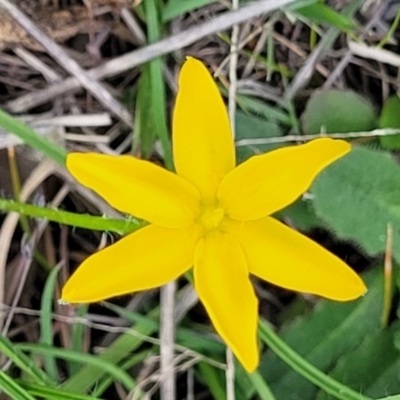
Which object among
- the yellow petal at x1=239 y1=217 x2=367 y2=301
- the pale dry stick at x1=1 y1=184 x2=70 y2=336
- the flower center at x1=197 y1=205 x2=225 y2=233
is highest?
the flower center at x1=197 y1=205 x2=225 y2=233

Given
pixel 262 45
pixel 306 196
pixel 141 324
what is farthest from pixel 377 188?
pixel 141 324

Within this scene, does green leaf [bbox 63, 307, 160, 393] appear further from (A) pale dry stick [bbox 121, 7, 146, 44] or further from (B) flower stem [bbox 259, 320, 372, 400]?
(A) pale dry stick [bbox 121, 7, 146, 44]

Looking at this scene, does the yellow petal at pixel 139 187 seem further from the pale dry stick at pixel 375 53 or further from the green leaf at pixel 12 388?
the pale dry stick at pixel 375 53

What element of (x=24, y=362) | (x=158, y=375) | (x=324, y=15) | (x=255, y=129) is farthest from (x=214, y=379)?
(x=324, y=15)

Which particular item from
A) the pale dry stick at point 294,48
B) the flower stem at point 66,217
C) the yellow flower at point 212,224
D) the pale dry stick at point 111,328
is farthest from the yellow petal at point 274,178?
the pale dry stick at point 294,48

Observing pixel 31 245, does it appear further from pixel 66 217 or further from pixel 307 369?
pixel 307 369

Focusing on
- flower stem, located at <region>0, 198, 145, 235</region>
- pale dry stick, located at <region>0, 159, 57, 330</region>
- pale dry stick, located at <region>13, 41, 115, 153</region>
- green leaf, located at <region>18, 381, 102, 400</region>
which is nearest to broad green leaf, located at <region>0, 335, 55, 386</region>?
green leaf, located at <region>18, 381, 102, 400</region>

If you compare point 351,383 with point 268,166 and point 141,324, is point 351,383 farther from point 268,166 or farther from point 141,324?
point 268,166
